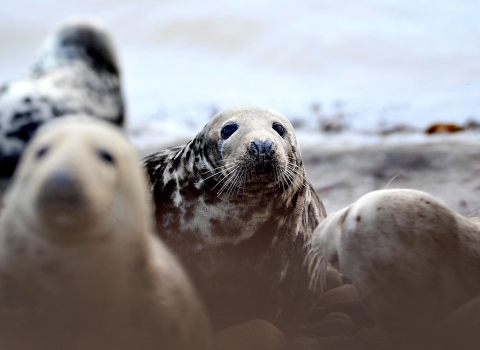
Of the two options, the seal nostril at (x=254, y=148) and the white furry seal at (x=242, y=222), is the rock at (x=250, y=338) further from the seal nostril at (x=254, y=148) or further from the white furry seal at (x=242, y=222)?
the seal nostril at (x=254, y=148)

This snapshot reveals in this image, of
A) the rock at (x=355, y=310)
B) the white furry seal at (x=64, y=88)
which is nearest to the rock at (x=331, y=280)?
the rock at (x=355, y=310)

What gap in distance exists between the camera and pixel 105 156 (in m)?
1.06

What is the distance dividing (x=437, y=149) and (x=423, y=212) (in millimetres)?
2874

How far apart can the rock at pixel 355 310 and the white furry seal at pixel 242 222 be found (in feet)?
0.38

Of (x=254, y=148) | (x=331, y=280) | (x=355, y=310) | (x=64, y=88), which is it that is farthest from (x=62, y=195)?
(x=64, y=88)

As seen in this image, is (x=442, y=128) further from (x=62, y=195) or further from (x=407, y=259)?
(x=62, y=195)

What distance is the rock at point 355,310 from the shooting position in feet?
Result: 6.43

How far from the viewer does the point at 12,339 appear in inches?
44.9

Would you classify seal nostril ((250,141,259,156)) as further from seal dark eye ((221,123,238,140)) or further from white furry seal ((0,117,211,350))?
white furry seal ((0,117,211,350))

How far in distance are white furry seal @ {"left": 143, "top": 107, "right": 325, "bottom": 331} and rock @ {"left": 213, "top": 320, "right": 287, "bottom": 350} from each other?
222 mm

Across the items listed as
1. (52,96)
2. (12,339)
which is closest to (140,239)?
(12,339)

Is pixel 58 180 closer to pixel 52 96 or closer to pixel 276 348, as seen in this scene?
pixel 276 348

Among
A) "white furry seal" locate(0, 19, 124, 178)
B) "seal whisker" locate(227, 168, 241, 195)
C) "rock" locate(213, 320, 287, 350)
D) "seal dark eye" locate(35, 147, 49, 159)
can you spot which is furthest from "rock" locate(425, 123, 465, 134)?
"seal dark eye" locate(35, 147, 49, 159)

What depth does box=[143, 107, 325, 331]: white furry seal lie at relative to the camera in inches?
79.4
